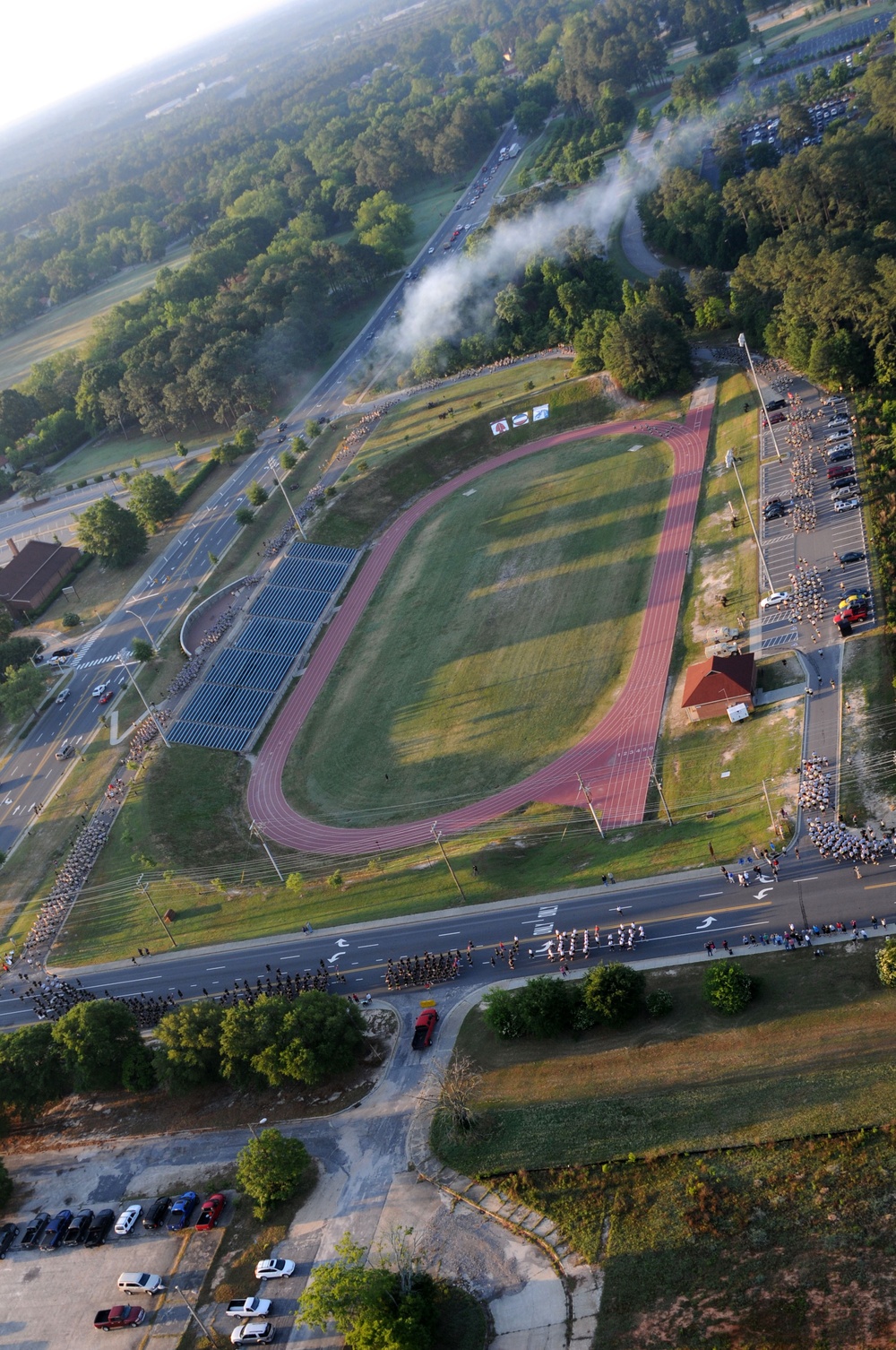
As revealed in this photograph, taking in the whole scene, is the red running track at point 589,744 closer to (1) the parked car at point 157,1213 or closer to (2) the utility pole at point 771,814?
(2) the utility pole at point 771,814

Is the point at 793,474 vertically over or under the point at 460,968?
over

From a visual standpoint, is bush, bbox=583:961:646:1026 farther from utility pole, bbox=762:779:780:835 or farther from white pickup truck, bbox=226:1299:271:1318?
white pickup truck, bbox=226:1299:271:1318

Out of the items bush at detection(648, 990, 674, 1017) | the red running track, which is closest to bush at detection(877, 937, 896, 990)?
bush at detection(648, 990, 674, 1017)

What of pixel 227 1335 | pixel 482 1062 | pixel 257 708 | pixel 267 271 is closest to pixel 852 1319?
pixel 482 1062

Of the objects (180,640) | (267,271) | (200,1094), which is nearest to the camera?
(200,1094)

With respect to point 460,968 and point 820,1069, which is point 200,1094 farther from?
point 820,1069
